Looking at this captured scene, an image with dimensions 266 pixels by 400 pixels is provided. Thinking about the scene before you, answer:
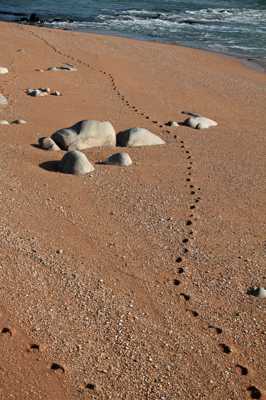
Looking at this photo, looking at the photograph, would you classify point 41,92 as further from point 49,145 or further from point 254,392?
point 254,392

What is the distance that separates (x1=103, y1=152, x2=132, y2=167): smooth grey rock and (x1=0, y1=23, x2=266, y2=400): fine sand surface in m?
0.12

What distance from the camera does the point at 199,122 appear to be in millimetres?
11945

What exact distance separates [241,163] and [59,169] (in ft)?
10.6

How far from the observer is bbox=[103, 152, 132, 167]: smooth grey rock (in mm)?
9430

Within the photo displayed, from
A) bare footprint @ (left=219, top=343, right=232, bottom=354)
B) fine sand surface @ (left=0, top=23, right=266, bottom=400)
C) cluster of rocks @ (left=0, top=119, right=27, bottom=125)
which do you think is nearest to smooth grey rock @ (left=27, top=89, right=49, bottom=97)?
fine sand surface @ (left=0, top=23, right=266, bottom=400)

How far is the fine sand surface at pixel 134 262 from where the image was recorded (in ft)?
16.9

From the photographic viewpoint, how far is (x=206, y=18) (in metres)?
30.6

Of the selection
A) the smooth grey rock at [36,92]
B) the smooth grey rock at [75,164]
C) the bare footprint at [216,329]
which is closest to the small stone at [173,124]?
the smooth grey rock at [36,92]

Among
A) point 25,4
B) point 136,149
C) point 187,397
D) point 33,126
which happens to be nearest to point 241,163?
point 136,149

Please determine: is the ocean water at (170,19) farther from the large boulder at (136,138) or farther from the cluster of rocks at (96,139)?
the cluster of rocks at (96,139)

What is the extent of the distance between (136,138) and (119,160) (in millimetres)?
1124

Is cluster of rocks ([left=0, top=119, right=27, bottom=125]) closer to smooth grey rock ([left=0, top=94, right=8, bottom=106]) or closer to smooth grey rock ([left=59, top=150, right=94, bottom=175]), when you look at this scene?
smooth grey rock ([left=0, top=94, right=8, bottom=106])

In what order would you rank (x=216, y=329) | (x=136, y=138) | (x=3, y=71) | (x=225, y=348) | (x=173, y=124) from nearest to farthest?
(x=225, y=348) < (x=216, y=329) < (x=136, y=138) < (x=173, y=124) < (x=3, y=71)

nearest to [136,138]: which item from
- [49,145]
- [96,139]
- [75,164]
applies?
[96,139]
